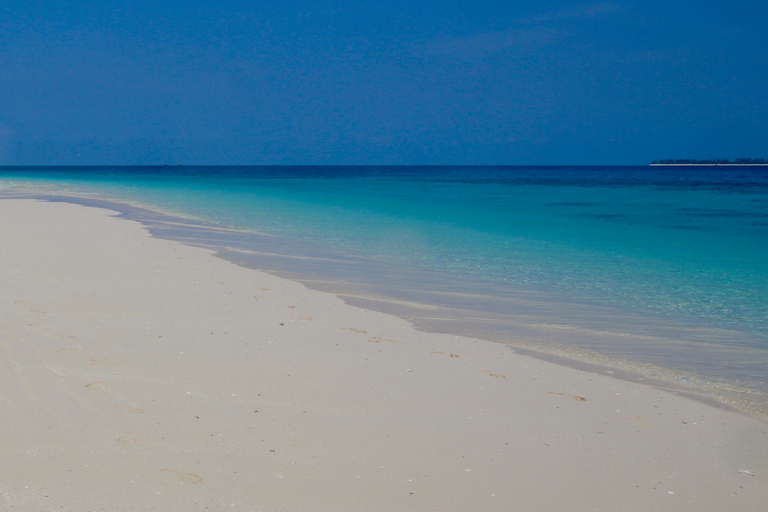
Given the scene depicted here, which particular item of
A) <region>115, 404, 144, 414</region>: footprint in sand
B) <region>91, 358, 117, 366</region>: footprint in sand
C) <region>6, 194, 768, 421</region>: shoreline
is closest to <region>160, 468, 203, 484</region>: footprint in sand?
<region>115, 404, 144, 414</region>: footprint in sand

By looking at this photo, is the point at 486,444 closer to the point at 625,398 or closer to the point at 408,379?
the point at 408,379

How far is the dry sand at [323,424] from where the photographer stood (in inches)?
105

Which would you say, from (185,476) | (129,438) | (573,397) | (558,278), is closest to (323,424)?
(185,476)

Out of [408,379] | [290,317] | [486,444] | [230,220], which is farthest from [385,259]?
[230,220]

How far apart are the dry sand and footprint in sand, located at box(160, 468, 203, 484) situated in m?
0.01

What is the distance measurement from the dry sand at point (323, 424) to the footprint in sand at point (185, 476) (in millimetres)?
10

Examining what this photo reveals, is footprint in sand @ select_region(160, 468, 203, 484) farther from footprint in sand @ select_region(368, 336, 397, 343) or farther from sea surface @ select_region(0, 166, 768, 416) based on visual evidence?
sea surface @ select_region(0, 166, 768, 416)

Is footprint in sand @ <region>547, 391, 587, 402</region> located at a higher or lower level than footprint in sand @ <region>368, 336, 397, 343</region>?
lower

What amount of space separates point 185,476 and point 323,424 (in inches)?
33.9

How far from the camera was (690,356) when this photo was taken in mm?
5090

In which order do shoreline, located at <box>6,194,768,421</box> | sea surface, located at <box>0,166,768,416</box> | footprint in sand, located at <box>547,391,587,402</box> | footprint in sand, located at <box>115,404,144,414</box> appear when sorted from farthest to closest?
sea surface, located at <box>0,166,768,416</box>
shoreline, located at <box>6,194,768,421</box>
footprint in sand, located at <box>547,391,587,402</box>
footprint in sand, located at <box>115,404,144,414</box>

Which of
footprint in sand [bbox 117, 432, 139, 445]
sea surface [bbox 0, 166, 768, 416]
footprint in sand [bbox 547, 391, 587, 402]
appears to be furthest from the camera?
sea surface [bbox 0, 166, 768, 416]

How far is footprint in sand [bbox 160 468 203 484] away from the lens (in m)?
2.67

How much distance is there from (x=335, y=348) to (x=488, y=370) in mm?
1230
